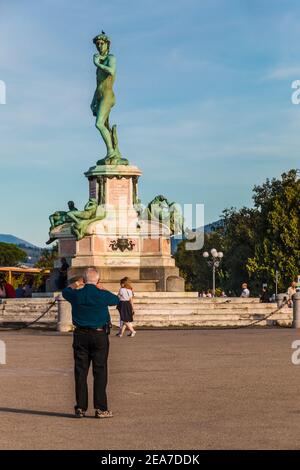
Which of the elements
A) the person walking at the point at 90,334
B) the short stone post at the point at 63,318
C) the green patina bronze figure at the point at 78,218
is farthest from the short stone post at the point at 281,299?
the person walking at the point at 90,334

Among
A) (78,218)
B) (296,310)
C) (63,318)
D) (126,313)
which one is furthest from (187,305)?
(126,313)

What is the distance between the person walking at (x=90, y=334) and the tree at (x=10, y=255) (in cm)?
16701

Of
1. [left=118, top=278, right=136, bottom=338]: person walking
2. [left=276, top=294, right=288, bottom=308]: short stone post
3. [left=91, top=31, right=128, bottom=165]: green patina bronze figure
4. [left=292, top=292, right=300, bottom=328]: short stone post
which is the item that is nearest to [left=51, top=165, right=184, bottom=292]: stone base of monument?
[left=91, top=31, right=128, bottom=165]: green patina bronze figure

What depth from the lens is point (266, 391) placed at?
55.4 ft

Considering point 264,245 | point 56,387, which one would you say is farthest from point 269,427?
point 264,245

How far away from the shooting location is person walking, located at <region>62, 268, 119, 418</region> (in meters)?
14.2

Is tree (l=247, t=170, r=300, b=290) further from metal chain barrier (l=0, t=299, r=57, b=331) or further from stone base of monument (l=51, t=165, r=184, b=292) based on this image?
metal chain barrier (l=0, t=299, r=57, b=331)

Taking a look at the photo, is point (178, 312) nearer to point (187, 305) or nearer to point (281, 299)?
point (187, 305)

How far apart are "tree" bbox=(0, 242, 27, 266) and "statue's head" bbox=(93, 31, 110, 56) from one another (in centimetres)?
13148

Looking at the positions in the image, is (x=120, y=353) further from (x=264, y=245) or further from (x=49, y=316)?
(x=264, y=245)

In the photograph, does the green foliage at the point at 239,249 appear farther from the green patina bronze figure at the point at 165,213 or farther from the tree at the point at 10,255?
the tree at the point at 10,255

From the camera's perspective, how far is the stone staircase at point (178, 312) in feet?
129
